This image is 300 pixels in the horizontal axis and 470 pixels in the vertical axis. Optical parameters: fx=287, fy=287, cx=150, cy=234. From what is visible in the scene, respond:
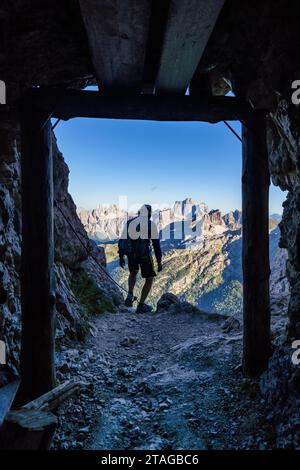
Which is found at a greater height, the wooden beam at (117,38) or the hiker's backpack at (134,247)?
the wooden beam at (117,38)

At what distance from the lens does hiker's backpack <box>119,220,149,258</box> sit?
34.6ft

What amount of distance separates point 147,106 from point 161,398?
4.40 meters

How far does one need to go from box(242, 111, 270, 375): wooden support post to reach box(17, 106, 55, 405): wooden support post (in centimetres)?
299

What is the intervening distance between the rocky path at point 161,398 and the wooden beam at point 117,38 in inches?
184

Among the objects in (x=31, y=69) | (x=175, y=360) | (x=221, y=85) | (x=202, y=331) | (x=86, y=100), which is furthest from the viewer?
(x=202, y=331)

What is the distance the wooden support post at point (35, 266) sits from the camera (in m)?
3.97

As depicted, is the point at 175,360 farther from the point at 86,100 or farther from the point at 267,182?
the point at 86,100

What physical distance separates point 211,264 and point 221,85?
567 feet

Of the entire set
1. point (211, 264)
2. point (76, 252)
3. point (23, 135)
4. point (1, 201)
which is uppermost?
point (23, 135)
